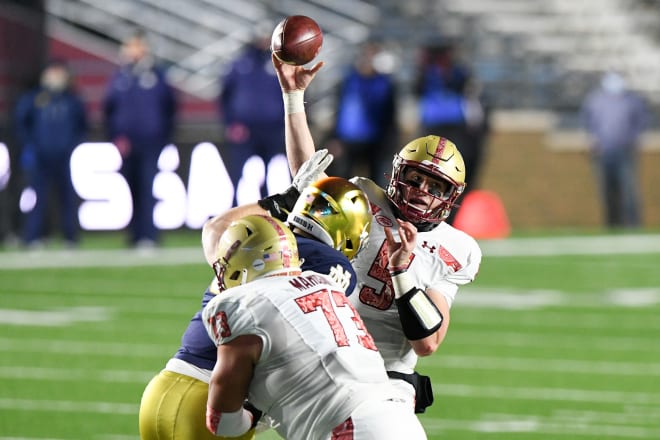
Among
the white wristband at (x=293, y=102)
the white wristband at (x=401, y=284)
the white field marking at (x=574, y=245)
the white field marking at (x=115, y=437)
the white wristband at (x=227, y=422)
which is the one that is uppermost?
the white wristband at (x=293, y=102)

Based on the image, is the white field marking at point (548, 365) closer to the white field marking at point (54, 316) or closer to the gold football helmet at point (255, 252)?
the white field marking at point (54, 316)

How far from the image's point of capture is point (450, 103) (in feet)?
54.4

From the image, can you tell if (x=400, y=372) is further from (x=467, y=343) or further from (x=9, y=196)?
(x=9, y=196)

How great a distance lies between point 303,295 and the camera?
392cm

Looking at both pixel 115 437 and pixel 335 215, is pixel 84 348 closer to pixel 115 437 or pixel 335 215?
pixel 115 437

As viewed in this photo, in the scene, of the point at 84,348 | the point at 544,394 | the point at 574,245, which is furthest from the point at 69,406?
the point at 574,245

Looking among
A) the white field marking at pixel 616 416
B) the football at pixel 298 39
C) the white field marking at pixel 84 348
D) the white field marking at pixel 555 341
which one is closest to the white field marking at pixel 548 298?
the white field marking at pixel 555 341

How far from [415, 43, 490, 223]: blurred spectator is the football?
11263 millimetres

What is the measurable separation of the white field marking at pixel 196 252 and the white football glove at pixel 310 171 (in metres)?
9.05

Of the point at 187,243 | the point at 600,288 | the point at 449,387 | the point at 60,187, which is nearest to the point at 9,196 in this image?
the point at 60,187

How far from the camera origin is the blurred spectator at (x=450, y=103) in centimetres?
1656

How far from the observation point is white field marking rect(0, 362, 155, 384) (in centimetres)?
827

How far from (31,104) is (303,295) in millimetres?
11991

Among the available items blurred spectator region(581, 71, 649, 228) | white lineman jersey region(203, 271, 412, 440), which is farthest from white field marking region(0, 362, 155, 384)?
blurred spectator region(581, 71, 649, 228)
